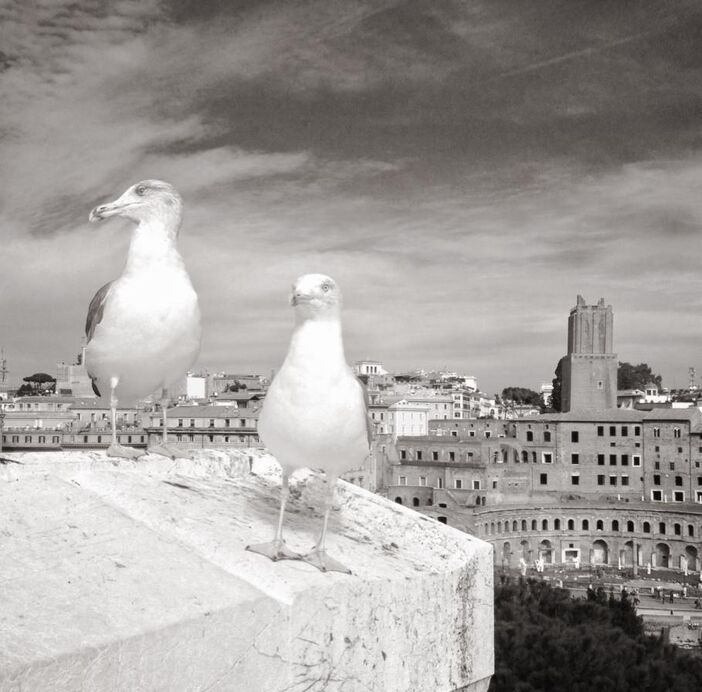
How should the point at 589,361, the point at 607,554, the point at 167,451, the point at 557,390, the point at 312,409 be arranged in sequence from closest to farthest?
the point at 312,409
the point at 167,451
the point at 607,554
the point at 589,361
the point at 557,390

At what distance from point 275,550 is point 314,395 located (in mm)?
637

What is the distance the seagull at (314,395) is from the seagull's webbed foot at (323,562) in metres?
0.15

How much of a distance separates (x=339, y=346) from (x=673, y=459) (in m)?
59.1

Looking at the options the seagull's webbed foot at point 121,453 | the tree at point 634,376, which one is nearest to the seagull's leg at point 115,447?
the seagull's webbed foot at point 121,453

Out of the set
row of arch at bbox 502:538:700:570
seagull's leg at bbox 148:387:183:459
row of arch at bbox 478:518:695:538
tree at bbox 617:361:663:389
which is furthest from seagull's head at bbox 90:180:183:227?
tree at bbox 617:361:663:389

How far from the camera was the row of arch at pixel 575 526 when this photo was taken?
4984 cm

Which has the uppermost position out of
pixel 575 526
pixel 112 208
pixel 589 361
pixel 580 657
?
pixel 589 361

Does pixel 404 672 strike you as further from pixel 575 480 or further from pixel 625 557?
pixel 575 480

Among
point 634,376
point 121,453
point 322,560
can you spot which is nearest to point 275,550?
point 322,560

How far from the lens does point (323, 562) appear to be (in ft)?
10.1

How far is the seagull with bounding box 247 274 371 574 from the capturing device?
10.9 ft

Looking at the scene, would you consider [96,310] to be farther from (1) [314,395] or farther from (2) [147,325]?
(1) [314,395]

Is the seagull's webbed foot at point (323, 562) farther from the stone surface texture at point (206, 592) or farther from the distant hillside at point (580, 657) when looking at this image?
the distant hillside at point (580, 657)

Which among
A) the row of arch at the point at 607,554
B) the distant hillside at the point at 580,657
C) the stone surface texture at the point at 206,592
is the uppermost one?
the stone surface texture at the point at 206,592
